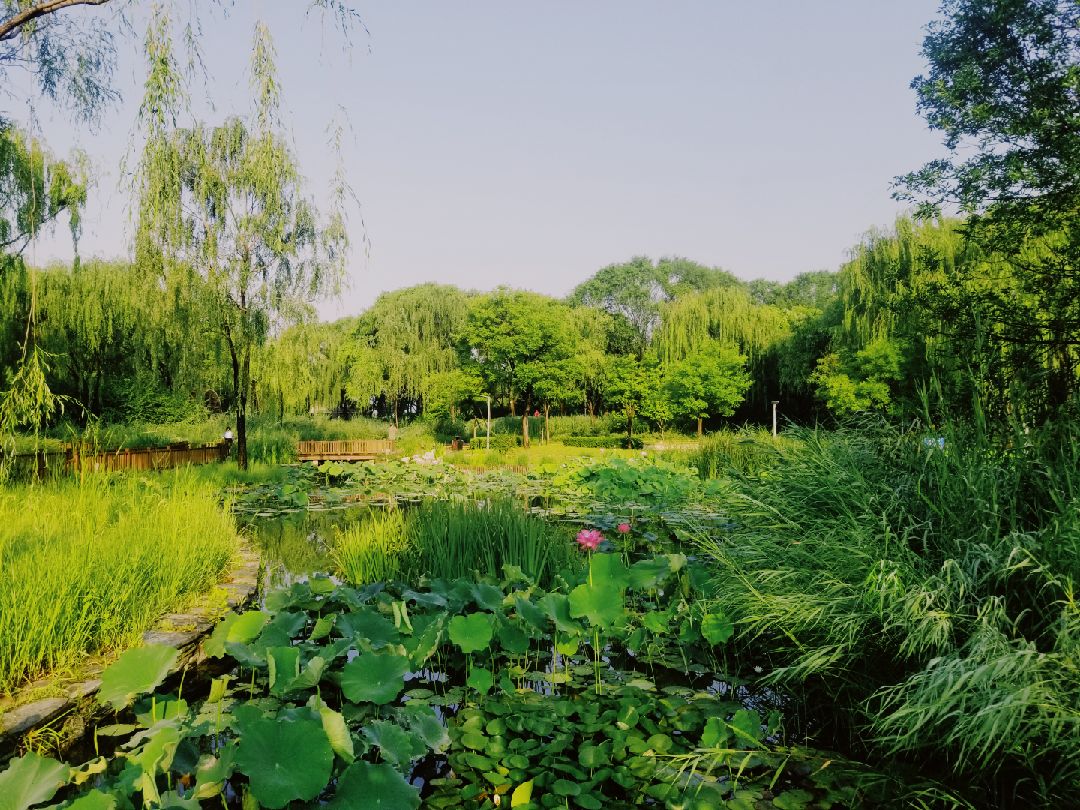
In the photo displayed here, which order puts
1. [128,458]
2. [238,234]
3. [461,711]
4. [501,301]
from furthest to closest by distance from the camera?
[501,301]
[238,234]
[128,458]
[461,711]

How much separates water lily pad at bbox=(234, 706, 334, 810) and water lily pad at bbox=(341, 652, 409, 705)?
2.16ft

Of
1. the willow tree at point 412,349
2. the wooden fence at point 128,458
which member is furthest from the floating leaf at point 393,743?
the willow tree at point 412,349

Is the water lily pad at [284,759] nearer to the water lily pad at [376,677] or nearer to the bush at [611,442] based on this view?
the water lily pad at [376,677]

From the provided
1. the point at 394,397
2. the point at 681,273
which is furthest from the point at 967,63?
the point at 681,273

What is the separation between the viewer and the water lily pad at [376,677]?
7.72 ft

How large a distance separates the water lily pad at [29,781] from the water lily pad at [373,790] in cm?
64

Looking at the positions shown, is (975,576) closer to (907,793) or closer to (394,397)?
(907,793)

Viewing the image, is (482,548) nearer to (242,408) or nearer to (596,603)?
(596,603)

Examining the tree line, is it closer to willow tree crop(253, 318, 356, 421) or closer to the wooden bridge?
willow tree crop(253, 318, 356, 421)

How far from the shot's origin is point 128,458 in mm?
10656

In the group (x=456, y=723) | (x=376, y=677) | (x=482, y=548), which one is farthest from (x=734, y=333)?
(x=376, y=677)

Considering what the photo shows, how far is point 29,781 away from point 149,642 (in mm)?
1967

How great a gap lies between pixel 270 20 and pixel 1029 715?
21.5 feet

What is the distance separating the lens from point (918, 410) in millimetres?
3352
